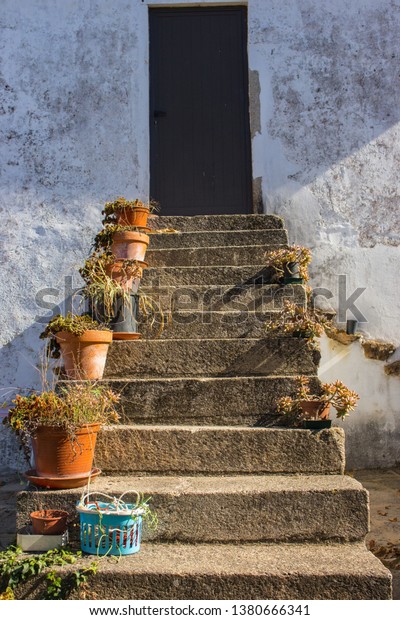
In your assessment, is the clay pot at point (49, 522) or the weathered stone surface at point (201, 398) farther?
the weathered stone surface at point (201, 398)

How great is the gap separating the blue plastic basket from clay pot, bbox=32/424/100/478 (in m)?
0.23

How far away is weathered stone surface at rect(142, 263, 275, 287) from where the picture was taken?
4391mm

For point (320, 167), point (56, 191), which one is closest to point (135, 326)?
point (56, 191)

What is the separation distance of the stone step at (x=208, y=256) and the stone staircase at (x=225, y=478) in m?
0.66

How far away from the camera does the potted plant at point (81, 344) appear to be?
3420 millimetres

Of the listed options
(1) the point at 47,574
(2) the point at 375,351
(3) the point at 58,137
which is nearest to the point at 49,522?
(1) the point at 47,574

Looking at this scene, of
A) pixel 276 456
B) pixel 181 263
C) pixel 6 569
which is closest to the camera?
pixel 6 569

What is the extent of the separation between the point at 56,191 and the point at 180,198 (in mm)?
1101

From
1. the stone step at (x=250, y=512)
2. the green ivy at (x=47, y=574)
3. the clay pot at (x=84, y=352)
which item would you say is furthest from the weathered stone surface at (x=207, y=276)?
the green ivy at (x=47, y=574)

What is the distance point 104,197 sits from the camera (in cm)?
557

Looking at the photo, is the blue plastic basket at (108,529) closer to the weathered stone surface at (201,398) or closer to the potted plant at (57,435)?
the potted plant at (57,435)

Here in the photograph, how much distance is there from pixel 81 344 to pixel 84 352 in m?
0.05

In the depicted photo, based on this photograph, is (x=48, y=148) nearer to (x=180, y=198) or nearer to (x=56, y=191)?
(x=56, y=191)

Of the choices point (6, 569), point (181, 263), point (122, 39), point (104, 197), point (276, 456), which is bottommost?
point (6, 569)
